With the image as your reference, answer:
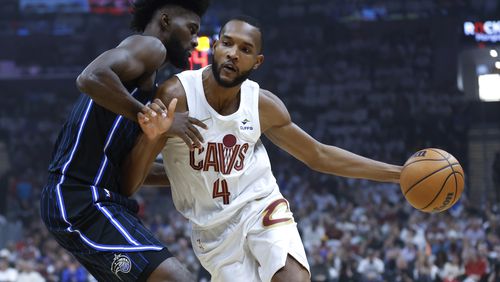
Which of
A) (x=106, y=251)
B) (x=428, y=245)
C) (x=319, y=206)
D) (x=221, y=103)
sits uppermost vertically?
(x=221, y=103)

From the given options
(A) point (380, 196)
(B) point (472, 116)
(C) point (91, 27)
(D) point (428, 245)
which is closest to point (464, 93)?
Answer: (B) point (472, 116)

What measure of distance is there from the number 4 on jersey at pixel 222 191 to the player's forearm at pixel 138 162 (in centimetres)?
37

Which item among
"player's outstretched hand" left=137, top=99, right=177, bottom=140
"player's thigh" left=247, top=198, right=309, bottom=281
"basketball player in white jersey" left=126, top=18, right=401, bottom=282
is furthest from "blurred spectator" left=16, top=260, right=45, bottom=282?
"player's outstretched hand" left=137, top=99, right=177, bottom=140

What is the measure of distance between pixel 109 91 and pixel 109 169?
42cm

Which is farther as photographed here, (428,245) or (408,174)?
(428,245)

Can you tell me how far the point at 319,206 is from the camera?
15.3 meters

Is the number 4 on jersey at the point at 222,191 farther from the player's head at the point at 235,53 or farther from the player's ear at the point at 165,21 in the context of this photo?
the player's ear at the point at 165,21

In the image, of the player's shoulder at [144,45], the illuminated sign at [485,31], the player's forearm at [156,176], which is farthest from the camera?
the illuminated sign at [485,31]

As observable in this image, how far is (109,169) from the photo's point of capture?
3732mm

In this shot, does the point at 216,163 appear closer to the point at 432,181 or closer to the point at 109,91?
the point at 109,91

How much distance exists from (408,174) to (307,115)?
14148 millimetres

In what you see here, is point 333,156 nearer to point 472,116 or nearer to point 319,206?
point 319,206

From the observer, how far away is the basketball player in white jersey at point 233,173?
395 centimetres

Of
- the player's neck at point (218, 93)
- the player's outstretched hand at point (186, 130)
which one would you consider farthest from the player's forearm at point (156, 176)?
the player's outstretched hand at point (186, 130)
